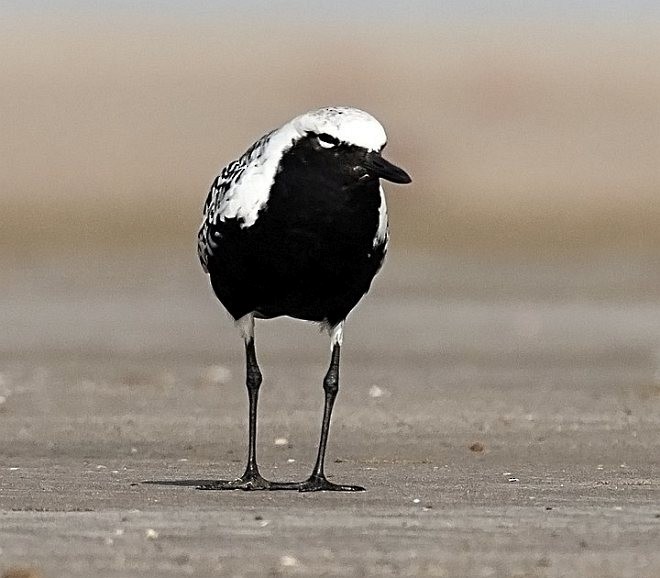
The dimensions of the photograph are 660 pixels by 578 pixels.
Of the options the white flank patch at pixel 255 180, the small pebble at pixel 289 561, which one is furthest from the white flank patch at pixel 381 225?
the small pebble at pixel 289 561

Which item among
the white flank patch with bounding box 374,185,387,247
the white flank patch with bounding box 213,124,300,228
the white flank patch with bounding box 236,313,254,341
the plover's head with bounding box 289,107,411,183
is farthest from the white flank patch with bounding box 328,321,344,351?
the plover's head with bounding box 289,107,411,183

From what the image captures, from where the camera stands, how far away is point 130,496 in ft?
34.9

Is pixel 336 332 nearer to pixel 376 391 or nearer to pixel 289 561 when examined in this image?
pixel 289 561

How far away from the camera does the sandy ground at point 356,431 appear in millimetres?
8898

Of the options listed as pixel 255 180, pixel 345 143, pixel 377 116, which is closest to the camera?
pixel 345 143

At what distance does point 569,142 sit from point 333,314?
39.4m

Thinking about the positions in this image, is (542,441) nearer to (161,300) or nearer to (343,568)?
(343,568)

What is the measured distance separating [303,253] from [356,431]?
125 inches

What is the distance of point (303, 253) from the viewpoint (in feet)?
35.9

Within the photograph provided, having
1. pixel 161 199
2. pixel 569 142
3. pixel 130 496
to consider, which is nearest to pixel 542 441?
pixel 130 496

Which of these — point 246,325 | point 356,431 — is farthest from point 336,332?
point 356,431

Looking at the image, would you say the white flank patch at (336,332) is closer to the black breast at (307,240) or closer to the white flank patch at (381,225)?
the black breast at (307,240)

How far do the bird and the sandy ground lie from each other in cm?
96

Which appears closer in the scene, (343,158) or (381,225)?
(343,158)
